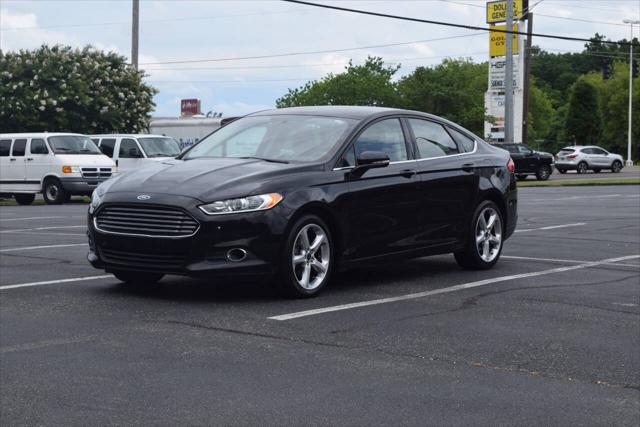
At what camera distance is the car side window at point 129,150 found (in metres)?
30.3

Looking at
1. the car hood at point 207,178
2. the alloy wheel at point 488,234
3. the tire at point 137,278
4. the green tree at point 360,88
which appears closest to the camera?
the car hood at point 207,178

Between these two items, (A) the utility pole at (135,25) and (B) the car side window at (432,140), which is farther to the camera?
(A) the utility pole at (135,25)

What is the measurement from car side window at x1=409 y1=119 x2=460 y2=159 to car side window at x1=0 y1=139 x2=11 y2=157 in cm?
2178

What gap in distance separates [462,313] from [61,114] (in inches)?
1530

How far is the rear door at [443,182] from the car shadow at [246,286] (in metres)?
0.47

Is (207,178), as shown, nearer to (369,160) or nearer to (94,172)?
(369,160)

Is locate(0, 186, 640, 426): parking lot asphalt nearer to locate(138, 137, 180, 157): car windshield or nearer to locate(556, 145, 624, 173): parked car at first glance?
locate(138, 137, 180, 157): car windshield

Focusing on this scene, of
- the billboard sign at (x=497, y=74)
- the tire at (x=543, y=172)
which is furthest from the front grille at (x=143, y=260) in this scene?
the billboard sign at (x=497, y=74)

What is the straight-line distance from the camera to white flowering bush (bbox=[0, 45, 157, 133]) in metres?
44.6

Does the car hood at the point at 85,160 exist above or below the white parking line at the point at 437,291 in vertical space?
above

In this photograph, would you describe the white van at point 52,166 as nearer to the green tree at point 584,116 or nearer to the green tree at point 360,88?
the green tree at point 360,88

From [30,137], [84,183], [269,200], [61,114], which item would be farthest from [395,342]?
[61,114]

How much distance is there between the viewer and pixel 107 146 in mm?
31203

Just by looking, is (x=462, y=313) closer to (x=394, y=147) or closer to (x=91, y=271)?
(x=394, y=147)
